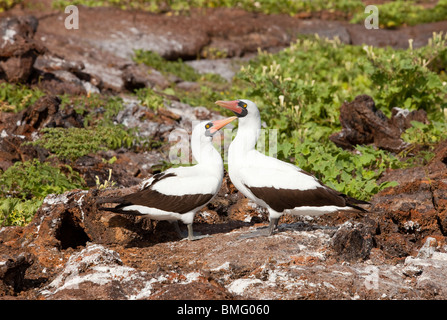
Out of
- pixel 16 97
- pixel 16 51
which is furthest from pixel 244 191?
pixel 16 51

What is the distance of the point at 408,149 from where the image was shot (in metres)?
9.95

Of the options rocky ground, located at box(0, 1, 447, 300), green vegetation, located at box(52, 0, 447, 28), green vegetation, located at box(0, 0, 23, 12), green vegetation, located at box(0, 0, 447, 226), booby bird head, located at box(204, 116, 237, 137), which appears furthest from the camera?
green vegetation, located at box(52, 0, 447, 28)

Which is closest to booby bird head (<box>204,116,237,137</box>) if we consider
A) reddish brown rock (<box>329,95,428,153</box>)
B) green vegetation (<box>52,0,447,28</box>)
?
reddish brown rock (<box>329,95,428,153</box>)

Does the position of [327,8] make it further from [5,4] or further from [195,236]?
[195,236]

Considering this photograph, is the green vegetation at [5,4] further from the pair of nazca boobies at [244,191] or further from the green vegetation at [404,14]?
the pair of nazca boobies at [244,191]

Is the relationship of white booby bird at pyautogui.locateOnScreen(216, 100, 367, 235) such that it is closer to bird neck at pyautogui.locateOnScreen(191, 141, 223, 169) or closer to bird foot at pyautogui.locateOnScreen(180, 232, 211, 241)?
bird neck at pyautogui.locateOnScreen(191, 141, 223, 169)

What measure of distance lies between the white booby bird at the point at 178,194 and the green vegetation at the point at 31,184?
2229mm

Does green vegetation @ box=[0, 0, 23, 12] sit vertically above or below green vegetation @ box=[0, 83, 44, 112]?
above

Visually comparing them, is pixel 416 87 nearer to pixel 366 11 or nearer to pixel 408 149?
pixel 408 149

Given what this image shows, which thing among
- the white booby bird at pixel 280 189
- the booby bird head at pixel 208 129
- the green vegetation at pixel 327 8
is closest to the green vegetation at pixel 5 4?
the green vegetation at pixel 327 8

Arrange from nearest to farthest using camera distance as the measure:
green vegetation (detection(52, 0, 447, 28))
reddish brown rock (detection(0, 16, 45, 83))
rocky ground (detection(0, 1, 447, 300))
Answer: rocky ground (detection(0, 1, 447, 300)), reddish brown rock (detection(0, 16, 45, 83)), green vegetation (detection(52, 0, 447, 28))

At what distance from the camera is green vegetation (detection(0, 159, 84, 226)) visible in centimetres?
813

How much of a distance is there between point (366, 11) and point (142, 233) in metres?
16.1

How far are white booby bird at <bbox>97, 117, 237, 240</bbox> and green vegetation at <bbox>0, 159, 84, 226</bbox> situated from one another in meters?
2.23
